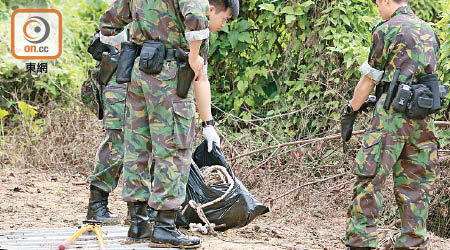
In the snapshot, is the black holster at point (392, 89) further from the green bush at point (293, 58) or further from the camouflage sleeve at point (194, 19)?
the green bush at point (293, 58)

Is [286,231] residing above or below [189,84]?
below

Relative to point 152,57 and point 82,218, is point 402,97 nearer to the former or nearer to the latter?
point 152,57

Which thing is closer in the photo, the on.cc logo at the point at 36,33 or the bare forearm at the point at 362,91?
the bare forearm at the point at 362,91

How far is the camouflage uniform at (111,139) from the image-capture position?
4.84m

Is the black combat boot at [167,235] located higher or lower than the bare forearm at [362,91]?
lower

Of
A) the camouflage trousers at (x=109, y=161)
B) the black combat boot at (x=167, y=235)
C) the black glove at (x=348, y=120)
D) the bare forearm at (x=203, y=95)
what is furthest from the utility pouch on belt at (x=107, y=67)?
the black glove at (x=348, y=120)

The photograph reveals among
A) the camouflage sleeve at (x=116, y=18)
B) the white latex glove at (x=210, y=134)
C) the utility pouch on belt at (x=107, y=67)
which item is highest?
the camouflage sleeve at (x=116, y=18)

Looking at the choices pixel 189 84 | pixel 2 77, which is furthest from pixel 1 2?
pixel 189 84

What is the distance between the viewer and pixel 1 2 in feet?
35.2

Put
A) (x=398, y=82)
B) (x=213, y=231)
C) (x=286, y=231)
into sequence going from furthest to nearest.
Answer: (x=286, y=231)
(x=213, y=231)
(x=398, y=82)

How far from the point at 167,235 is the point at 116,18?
1.46 meters

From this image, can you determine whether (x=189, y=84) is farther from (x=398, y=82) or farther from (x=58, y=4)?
(x=58, y=4)

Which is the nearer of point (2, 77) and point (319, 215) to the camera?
point (319, 215)

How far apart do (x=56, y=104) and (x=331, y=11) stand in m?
3.56
